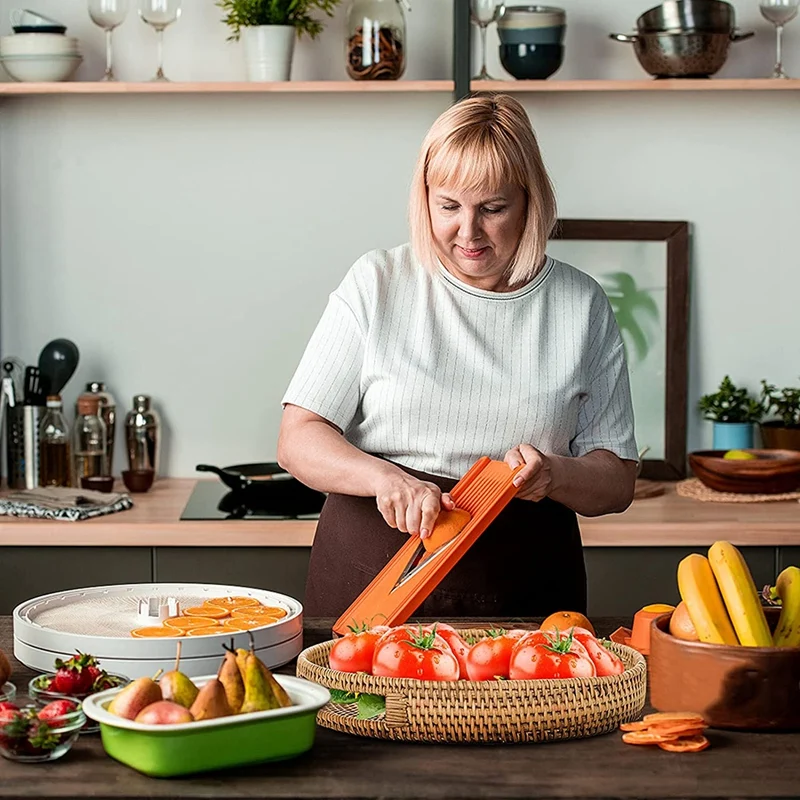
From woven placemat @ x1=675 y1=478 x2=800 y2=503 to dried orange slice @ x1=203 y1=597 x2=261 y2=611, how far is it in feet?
5.33

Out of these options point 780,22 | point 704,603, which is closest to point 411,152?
point 780,22

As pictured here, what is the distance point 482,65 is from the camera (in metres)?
3.16

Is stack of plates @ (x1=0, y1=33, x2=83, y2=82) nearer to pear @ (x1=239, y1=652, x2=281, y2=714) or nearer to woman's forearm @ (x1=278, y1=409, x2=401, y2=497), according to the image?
woman's forearm @ (x1=278, y1=409, x2=401, y2=497)

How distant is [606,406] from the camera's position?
2.07 metres

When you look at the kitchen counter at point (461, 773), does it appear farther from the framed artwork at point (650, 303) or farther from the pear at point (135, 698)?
the framed artwork at point (650, 303)

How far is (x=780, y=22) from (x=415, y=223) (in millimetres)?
1563

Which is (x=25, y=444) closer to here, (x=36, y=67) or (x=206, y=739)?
(x=36, y=67)

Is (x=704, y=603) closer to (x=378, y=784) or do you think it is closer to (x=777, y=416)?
(x=378, y=784)

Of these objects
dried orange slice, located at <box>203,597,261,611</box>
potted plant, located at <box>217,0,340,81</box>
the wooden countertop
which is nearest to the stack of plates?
potted plant, located at <box>217,0,340,81</box>

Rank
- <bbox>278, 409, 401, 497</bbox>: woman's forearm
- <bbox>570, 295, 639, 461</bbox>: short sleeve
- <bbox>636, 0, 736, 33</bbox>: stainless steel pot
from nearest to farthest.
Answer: <bbox>278, 409, 401, 497</bbox>: woman's forearm, <bbox>570, 295, 639, 461</bbox>: short sleeve, <bbox>636, 0, 736, 33</bbox>: stainless steel pot

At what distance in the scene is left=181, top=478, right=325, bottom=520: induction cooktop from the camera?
2.89 meters

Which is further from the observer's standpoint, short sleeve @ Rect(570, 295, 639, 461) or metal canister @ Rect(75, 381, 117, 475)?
metal canister @ Rect(75, 381, 117, 475)

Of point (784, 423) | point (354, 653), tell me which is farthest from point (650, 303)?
point (354, 653)

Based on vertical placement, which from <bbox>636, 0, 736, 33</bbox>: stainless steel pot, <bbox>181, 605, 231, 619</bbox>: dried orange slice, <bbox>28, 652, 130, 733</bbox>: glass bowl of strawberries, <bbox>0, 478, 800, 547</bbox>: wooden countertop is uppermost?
<bbox>636, 0, 736, 33</bbox>: stainless steel pot
